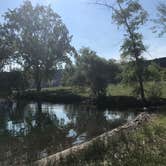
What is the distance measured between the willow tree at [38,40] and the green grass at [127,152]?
52521 millimetres

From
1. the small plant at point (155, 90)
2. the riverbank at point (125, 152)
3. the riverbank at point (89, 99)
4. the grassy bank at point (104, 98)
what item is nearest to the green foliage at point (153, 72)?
the small plant at point (155, 90)

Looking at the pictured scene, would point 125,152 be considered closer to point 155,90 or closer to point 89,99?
point 155,90

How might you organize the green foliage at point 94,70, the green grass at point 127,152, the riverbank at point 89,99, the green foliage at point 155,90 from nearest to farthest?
the green grass at point 127,152 < the riverbank at point 89,99 < the green foliage at point 155,90 < the green foliage at point 94,70

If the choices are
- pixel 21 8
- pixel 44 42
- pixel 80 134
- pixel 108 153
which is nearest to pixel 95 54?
pixel 44 42

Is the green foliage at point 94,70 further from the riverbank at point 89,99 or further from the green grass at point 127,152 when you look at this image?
the green grass at point 127,152

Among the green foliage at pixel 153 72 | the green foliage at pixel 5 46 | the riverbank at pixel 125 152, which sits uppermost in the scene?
the green foliage at pixel 5 46

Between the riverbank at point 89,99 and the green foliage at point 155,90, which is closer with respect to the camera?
the riverbank at point 89,99

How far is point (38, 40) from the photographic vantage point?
63.1 meters

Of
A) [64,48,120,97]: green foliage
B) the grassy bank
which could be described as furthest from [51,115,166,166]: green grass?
[64,48,120,97]: green foliage

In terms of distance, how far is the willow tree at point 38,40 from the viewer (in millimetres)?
62656

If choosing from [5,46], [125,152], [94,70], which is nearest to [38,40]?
[5,46]

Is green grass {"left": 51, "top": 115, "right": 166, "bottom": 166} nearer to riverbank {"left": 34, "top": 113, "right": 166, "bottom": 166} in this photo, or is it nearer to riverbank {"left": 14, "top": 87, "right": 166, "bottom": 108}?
riverbank {"left": 34, "top": 113, "right": 166, "bottom": 166}

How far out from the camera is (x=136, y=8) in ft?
120

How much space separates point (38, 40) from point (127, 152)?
55.8 m
